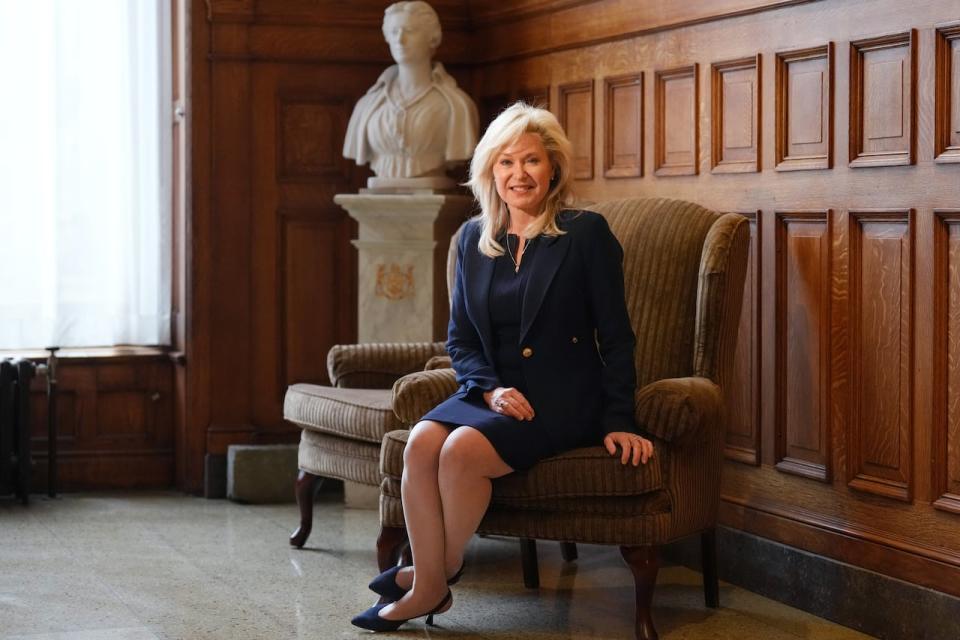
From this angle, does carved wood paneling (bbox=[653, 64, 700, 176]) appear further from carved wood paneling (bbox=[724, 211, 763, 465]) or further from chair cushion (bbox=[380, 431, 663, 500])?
chair cushion (bbox=[380, 431, 663, 500])

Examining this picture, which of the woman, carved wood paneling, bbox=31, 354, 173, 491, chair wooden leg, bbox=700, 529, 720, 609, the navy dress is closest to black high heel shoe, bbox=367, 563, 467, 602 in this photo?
the woman

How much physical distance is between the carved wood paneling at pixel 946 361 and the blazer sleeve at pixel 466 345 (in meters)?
1.02

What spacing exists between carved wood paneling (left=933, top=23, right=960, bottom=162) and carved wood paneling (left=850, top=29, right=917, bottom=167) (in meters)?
0.08

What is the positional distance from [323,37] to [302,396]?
5.18 feet

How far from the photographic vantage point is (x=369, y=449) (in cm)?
398

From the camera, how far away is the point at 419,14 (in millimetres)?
4801

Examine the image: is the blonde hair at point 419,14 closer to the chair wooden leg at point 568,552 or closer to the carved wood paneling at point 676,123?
the carved wood paneling at point 676,123

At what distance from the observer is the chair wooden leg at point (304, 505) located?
4312 millimetres

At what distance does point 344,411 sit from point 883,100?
168cm

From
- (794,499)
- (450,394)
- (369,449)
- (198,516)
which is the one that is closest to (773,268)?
(794,499)

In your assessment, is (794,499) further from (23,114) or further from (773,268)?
(23,114)

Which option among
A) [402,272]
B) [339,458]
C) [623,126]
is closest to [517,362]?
[339,458]

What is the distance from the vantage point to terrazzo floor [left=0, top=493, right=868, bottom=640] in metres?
3.45

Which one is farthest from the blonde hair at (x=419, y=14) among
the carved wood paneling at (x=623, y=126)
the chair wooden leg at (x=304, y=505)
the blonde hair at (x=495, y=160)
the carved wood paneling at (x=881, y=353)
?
the carved wood paneling at (x=881, y=353)
